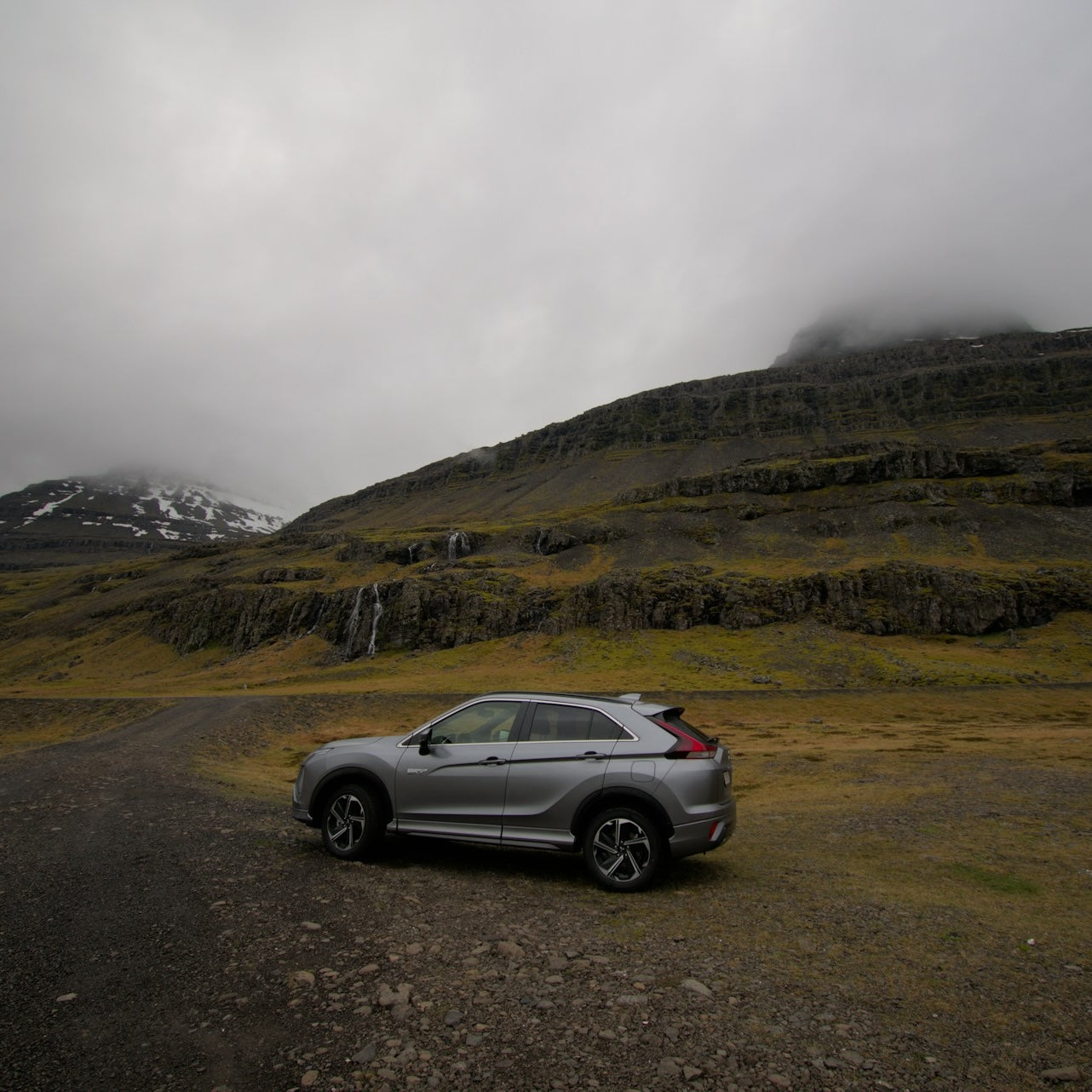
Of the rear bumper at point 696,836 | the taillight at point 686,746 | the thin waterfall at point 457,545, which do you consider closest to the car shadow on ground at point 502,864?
the rear bumper at point 696,836

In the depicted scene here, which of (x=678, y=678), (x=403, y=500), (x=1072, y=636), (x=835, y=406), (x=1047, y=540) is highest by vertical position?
(x=835, y=406)

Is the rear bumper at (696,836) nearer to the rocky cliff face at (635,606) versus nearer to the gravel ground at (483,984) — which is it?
the gravel ground at (483,984)

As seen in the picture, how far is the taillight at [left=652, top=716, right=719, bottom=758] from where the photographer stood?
732 cm

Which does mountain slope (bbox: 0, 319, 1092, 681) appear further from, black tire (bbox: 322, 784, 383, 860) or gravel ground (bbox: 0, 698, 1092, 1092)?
black tire (bbox: 322, 784, 383, 860)

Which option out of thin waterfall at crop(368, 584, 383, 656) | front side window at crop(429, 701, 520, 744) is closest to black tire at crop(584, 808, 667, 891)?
front side window at crop(429, 701, 520, 744)

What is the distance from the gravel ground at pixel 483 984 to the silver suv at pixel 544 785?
0.52 m

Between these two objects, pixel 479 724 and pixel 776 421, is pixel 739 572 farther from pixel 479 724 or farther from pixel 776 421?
pixel 776 421

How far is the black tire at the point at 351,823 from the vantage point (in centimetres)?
798

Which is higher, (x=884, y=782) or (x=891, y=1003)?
(x=891, y=1003)

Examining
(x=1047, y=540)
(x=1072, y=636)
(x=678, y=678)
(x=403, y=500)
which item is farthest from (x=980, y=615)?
(x=403, y=500)

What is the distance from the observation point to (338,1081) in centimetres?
361

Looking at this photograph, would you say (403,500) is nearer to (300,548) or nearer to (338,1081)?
(300,548)

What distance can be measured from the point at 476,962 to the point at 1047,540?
83025 millimetres

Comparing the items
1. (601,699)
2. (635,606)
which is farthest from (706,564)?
(601,699)
